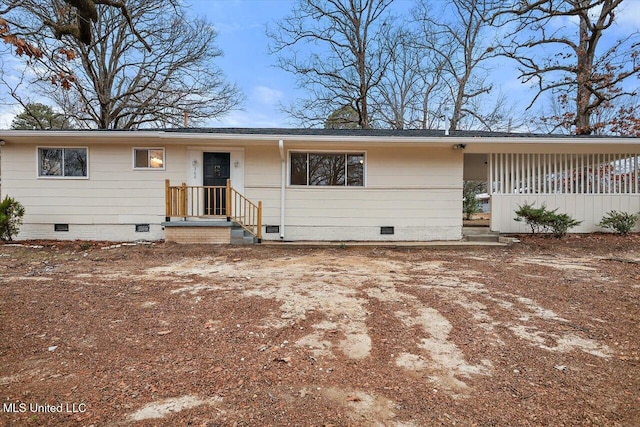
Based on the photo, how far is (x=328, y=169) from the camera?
8320mm

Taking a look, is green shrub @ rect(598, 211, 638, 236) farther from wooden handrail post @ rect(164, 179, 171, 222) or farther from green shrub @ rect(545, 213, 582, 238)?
wooden handrail post @ rect(164, 179, 171, 222)

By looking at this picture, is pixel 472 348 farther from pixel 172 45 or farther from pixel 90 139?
pixel 172 45

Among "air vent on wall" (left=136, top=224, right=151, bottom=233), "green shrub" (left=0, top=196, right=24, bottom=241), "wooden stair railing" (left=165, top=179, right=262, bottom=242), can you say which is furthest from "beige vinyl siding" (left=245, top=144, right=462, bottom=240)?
"green shrub" (left=0, top=196, right=24, bottom=241)

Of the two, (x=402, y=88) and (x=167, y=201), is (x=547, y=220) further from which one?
(x=402, y=88)

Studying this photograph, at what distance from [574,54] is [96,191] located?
20280 millimetres

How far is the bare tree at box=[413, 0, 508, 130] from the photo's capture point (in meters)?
17.1

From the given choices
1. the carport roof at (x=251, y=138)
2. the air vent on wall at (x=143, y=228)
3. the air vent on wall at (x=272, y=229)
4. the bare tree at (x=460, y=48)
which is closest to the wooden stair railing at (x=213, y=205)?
the air vent on wall at (x=272, y=229)

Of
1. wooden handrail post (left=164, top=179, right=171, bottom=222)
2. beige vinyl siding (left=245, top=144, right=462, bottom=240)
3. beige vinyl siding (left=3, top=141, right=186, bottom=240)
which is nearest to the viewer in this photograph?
wooden handrail post (left=164, top=179, right=171, bottom=222)

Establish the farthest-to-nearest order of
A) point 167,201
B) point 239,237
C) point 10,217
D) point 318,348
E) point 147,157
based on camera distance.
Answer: point 147,157 → point 239,237 → point 167,201 → point 10,217 → point 318,348

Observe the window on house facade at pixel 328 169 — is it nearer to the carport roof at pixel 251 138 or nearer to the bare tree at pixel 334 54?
the carport roof at pixel 251 138

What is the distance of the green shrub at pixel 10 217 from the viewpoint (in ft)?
23.1

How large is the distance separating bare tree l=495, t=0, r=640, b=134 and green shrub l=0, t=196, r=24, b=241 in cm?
1921

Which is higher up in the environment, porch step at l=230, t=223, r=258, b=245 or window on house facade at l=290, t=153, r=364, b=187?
window on house facade at l=290, t=153, r=364, b=187

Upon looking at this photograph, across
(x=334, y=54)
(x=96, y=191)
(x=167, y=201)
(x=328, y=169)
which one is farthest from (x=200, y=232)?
(x=334, y=54)
